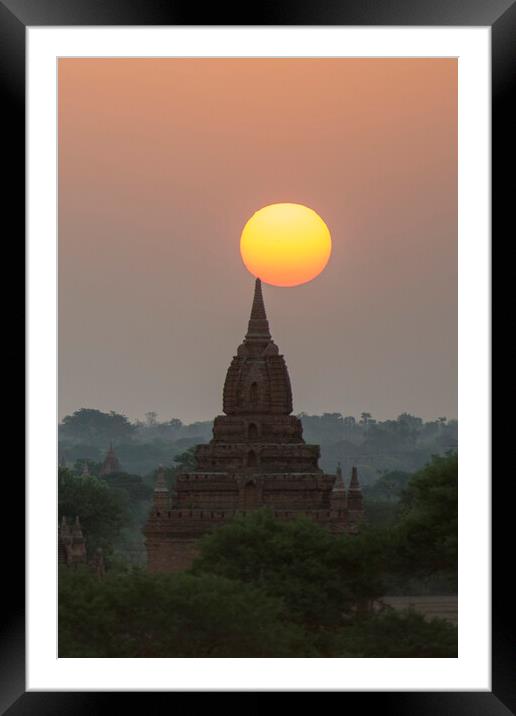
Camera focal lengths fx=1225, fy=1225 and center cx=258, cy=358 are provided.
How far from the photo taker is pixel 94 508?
3284 centimetres

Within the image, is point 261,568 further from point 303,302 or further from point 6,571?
point 6,571

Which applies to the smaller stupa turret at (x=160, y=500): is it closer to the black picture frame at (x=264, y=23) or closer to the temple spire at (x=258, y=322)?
the temple spire at (x=258, y=322)

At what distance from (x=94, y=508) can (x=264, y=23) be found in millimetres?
30183

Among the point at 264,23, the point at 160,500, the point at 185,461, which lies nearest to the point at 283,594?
the point at 160,500

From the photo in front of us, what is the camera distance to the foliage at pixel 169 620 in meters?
16.7

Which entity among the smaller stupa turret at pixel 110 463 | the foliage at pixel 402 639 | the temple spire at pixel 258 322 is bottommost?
the foliage at pixel 402 639

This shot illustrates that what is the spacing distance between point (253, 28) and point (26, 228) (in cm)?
86

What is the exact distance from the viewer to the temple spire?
33.6m

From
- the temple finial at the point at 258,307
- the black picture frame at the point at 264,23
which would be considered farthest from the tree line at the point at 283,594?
the black picture frame at the point at 264,23

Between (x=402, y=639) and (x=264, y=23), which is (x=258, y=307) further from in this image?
(x=264, y=23)

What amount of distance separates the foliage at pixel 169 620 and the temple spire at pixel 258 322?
42.3 feet

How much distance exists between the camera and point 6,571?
3.44 metres

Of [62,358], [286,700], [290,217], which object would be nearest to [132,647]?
[286,700]

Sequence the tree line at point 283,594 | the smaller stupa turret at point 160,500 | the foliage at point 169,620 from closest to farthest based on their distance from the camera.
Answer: the foliage at point 169,620
the tree line at point 283,594
the smaller stupa turret at point 160,500
